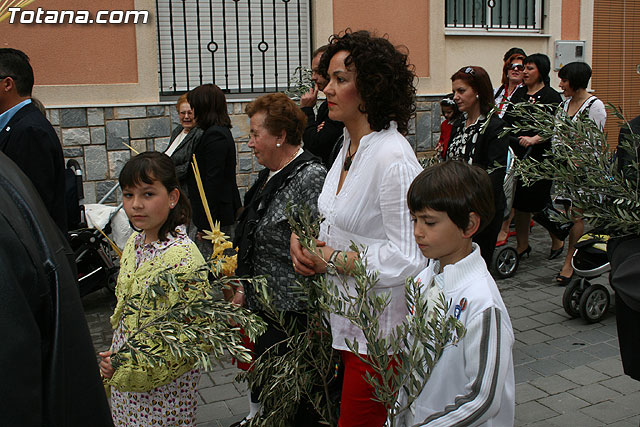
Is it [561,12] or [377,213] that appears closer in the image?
[377,213]

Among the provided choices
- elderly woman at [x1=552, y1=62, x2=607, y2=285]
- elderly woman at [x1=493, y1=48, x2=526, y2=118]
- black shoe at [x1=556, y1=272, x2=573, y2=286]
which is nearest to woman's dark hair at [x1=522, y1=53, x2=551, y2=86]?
elderly woman at [x1=493, y1=48, x2=526, y2=118]

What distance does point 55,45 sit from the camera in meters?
8.30

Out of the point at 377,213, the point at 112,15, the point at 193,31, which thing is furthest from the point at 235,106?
the point at 377,213

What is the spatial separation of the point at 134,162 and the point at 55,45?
5.78 metres

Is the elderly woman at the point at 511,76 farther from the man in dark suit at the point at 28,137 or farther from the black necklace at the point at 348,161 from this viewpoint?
the black necklace at the point at 348,161

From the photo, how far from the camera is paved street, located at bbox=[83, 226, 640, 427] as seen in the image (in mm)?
4207

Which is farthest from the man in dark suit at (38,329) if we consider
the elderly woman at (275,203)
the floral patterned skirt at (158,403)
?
the elderly woman at (275,203)

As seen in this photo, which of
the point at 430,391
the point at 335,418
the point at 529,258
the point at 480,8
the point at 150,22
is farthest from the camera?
the point at 480,8

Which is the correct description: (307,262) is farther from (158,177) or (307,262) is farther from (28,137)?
(28,137)

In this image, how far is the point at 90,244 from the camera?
246 inches

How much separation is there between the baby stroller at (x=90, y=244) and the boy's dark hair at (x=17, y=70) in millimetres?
1235

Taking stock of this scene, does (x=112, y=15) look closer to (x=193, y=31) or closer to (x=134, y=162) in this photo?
(x=193, y=31)

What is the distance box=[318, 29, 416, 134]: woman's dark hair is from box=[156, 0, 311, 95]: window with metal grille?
6606 millimetres

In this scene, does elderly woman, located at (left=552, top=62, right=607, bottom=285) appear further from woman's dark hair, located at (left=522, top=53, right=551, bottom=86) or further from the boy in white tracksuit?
the boy in white tracksuit
